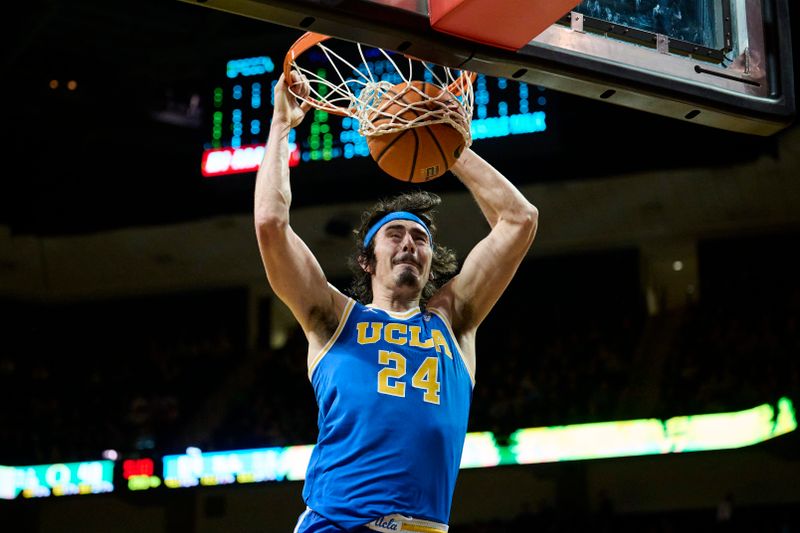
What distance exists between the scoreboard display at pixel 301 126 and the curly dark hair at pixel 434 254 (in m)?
8.74

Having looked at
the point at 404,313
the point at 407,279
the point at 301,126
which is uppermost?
the point at 301,126

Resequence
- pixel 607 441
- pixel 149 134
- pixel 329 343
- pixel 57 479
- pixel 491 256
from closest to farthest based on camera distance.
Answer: pixel 329 343 → pixel 491 256 → pixel 607 441 → pixel 57 479 → pixel 149 134

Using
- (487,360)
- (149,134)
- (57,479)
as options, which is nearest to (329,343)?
(487,360)

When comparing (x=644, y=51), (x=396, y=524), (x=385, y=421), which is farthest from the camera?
(x=644, y=51)

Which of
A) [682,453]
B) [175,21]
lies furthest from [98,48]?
[682,453]

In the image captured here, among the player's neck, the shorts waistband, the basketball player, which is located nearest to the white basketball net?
the basketball player

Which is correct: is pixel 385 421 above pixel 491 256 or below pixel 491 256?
below

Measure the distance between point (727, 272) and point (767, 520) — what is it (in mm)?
4131

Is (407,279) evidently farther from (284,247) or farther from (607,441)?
(607,441)

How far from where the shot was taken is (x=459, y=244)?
16.3m

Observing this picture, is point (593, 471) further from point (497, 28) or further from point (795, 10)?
point (497, 28)

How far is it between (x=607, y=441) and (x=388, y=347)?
932cm

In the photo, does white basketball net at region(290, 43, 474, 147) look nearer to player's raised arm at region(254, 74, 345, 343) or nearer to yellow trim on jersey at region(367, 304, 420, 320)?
player's raised arm at region(254, 74, 345, 343)

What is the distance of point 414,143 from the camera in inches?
169
